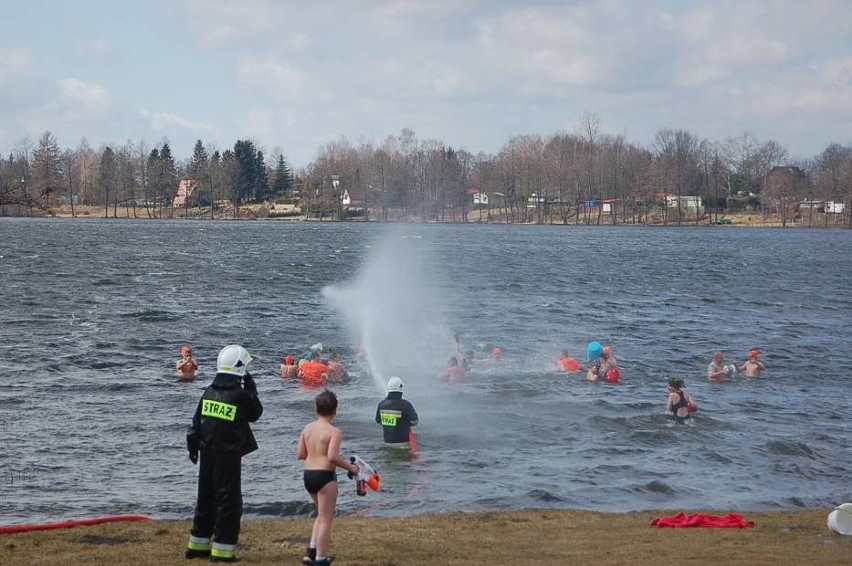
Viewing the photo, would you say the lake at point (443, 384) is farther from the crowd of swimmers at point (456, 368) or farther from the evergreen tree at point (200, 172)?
the evergreen tree at point (200, 172)

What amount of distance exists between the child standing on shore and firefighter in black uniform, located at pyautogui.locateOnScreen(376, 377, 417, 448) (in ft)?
27.8

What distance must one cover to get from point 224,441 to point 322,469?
110cm

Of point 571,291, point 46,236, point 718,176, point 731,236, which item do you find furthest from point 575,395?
point 718,176

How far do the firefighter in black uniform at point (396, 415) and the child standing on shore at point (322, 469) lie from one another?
847 centimetres

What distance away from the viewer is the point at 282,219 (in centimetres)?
19600

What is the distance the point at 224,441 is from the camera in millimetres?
10789

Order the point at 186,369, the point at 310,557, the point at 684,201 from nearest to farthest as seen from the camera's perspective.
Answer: the point at 310,557
the point at 186,369
the point at 684,201

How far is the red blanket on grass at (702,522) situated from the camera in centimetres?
1411

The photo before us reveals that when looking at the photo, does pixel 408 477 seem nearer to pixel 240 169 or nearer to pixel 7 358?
pixel 7 358

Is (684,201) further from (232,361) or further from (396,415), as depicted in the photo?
(232,361)

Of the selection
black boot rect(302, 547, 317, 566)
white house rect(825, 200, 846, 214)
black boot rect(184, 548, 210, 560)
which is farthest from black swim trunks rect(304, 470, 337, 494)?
white house rect(825, 200, 846, 214)

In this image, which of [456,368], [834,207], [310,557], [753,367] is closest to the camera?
[310,557]

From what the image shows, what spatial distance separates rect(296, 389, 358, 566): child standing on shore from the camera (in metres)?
10.5

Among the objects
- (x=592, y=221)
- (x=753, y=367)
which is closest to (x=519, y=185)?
(x=592, y=221)
